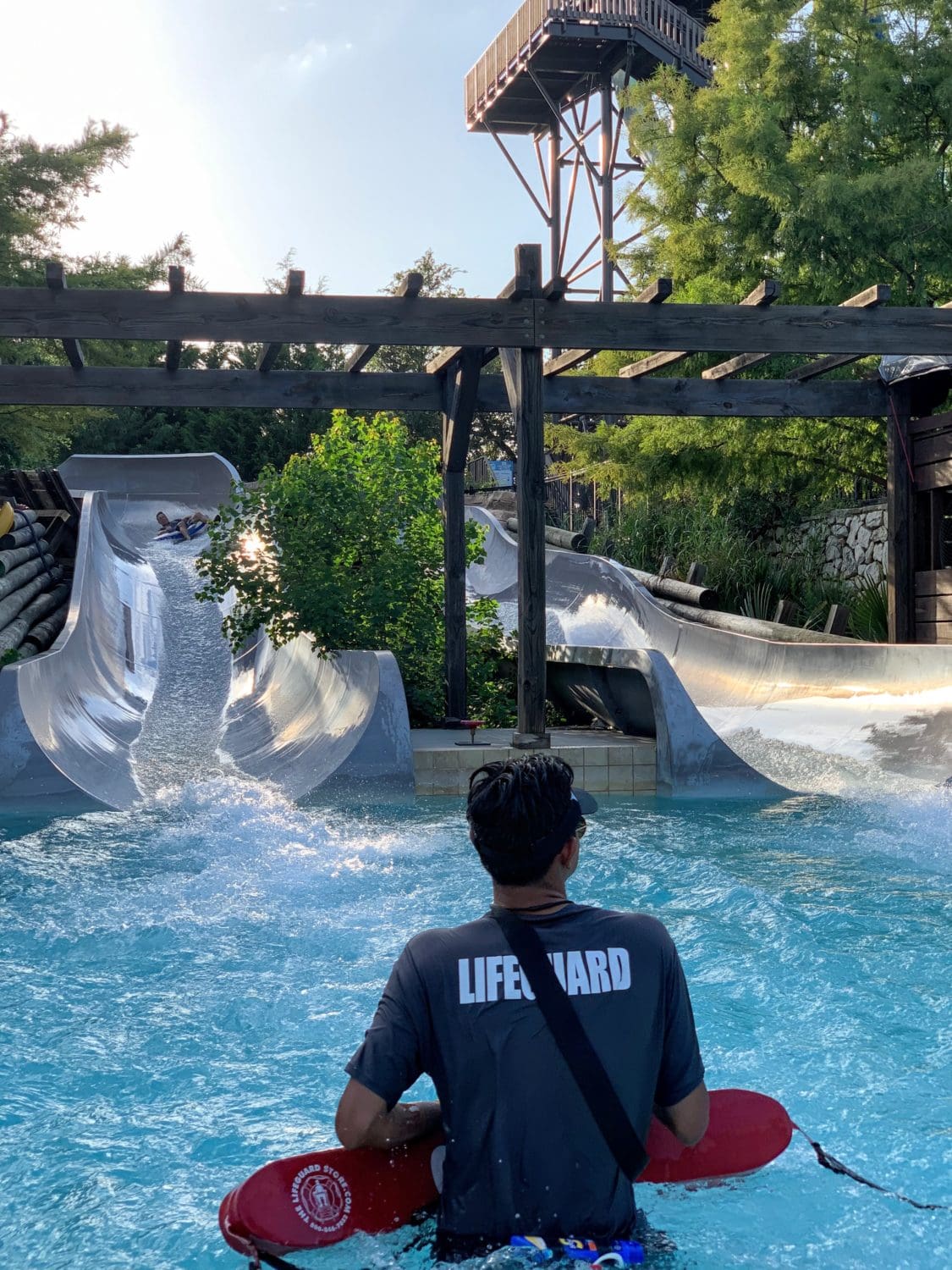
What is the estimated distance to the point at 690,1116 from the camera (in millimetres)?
2227

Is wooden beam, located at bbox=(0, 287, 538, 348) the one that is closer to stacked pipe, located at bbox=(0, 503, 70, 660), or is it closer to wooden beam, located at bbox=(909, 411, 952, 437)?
stacked pipe, located at bbox=(0, 503, 70, 660)

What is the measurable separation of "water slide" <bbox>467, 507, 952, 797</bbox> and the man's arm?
630cm

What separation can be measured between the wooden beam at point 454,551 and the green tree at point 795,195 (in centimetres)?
461

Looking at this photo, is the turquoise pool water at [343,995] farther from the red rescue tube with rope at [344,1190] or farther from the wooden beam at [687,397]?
the wooden beam at [687,397]

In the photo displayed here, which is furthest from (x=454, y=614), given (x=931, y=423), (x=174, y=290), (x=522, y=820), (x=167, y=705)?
(x=522, y=820)

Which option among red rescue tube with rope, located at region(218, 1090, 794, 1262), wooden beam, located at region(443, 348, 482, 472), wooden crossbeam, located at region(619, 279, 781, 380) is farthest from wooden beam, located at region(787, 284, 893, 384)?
red rescue tube with rope, located at region(218, 1090, 794, 1262)

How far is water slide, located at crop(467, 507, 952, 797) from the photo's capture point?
8750 millimetres

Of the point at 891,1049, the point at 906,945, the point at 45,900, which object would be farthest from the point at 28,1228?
the point at 906,945

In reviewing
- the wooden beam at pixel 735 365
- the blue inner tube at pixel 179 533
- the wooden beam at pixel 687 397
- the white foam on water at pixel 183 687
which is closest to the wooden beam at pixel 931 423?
the wooden beam at pixel 687 397

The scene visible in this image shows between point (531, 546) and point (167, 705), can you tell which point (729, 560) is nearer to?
point (167, 705)

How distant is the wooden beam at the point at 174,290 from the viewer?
26.5 feet

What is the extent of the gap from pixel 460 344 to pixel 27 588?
715cm

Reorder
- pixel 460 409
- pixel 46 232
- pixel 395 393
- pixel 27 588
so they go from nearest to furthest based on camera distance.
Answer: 1. pixel 460 409
2. pixel 395 393
3. pixel 27 588
4. pixel 46 232

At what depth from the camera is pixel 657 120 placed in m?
16.7
